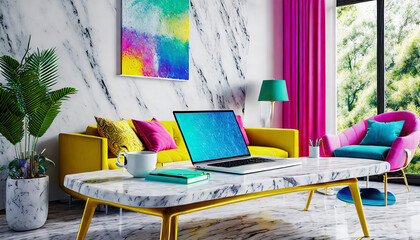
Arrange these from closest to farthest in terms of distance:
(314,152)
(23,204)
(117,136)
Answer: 1. (314,152)
2. (23,204)
3. (117,136)

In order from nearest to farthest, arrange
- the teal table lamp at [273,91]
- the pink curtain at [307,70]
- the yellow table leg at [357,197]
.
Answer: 1. the yellow table leg at [357,197]
2. the teal table lamp at [273,91]
3. the pink curtain at [307,70]

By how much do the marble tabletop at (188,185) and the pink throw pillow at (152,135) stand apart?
1579 mm

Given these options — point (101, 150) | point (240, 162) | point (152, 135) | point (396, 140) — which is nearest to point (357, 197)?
point (240, 162)

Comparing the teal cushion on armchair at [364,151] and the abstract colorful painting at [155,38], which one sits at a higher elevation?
the abstract colorful painting at [155,38]

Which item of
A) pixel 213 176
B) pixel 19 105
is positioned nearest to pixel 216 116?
pixel 213 176

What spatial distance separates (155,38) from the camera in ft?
12.7

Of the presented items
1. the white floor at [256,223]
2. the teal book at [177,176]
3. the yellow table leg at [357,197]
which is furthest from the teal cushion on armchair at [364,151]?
the teal book at [177,176]

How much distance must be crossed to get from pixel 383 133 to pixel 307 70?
140 centimetres

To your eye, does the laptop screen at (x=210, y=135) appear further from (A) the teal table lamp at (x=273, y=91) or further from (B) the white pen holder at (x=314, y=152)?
(A) the teal table lamp at (x=273, y=91)

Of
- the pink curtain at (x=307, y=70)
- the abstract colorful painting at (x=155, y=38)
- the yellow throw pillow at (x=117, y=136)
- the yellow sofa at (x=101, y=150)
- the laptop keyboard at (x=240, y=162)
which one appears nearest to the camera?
the laptop keyboard at (x=240, y=162)

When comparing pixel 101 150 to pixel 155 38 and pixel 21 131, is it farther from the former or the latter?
pixel 155 38

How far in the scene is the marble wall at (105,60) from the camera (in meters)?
3.14

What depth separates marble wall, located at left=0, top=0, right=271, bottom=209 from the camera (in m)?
3.14

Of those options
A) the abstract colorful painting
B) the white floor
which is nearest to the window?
the white floor
